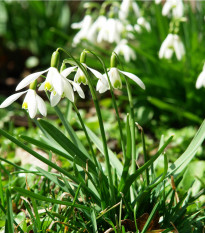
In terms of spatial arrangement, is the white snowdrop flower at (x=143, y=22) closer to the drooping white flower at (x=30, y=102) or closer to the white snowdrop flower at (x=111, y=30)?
the white snowdrop flower at (x=111, y=30)

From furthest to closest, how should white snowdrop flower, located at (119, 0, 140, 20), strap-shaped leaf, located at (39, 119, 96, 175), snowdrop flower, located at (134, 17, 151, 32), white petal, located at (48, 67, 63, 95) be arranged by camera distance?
snowdrop flower, located at (134, 17, 151, 32) < white snowdrop flower, located at (119, 0, 140, 20) < strap-shaped leaf, located at (39, 119, 96, 175) < white petal, located at (48, 67, 63, 95)

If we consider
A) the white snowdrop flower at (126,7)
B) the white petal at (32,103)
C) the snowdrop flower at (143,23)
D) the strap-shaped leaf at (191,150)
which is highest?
the white snowdrop flower at (126,7)

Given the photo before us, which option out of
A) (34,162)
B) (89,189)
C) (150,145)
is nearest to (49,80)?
(89,189)

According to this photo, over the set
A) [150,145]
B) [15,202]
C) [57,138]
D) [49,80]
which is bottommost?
[150,145]

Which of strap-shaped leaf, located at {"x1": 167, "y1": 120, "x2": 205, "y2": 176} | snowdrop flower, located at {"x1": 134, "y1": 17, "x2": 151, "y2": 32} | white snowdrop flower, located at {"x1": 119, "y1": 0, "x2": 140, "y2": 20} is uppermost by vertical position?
white snowdrop flower, located at {"x1": 119, "y1": 0, "x2": 140, "y2": 20}

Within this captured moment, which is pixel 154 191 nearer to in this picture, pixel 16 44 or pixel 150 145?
pixel 150 145

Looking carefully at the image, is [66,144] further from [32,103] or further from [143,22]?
[143,22]

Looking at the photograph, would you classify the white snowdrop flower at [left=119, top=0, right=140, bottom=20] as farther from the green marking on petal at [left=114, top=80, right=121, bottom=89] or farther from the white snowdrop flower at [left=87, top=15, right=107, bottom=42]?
the green marking on petal at [left=114, top=80, right=121, bottom=89]

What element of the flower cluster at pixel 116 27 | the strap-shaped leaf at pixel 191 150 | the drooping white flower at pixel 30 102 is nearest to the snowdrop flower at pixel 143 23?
the flower cluster at pixel 116 27

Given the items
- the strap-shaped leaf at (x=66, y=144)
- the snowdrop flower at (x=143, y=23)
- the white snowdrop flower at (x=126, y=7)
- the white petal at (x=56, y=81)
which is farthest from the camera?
the snowdrop flower at (x=143, y=23)

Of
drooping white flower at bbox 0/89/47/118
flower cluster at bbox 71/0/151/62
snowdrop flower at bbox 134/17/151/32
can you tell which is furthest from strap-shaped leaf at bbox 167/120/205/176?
snowdrop flower at bbox 134/17/151/32

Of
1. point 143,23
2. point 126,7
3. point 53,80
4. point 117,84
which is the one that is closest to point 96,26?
point 126,7
